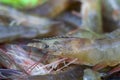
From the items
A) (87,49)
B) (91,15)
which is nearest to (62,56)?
(87,49)

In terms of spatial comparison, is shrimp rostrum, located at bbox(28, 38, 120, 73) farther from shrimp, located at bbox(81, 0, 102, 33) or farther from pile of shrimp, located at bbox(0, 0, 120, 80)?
shrimp, located at bbox(81, 0, 102, 33)

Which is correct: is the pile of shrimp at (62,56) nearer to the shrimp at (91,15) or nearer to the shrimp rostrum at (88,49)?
the shrimp rostrum at (88,49)

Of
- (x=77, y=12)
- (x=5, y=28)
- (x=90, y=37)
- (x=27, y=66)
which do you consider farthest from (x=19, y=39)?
(x=77, y=12)

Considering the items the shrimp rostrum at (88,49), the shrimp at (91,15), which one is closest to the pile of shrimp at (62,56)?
the shrimp rostrum at (88,49)

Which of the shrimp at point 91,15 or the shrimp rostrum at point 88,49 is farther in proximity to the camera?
the shrimp at point 91,15

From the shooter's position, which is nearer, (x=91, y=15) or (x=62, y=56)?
(x=62, y=56)

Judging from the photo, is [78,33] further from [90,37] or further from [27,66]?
[27,66]

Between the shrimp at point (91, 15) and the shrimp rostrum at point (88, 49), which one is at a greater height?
the shrimp at point (91, 15)

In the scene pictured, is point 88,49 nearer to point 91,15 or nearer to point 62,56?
point 62,56
